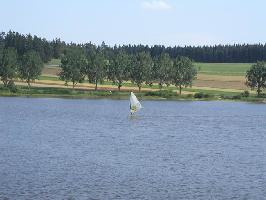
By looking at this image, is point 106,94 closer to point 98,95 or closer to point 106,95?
point 106,95

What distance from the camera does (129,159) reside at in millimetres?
61656

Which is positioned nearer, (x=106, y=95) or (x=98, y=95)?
(x=106, y=95)

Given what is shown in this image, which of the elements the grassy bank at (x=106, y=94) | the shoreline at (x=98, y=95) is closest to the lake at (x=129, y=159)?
the shoreline at (x=98, y=95)

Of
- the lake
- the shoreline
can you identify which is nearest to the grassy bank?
the shoreline

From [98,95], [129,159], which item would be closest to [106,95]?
[98,95]

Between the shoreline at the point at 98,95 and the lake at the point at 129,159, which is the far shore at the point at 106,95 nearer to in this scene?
the shoreline at the point at 98,95

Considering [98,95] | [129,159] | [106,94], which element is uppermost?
[129,159]

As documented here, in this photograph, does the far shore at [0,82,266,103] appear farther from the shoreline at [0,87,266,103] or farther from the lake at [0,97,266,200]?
the lake at [0,97,266,200]

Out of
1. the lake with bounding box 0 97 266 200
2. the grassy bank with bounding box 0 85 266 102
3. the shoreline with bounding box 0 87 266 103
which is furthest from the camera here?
the grassy bank with bounding box 0 85 266 102

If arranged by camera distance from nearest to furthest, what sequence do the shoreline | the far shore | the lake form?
1. the lake
2. the shoreline
3. the far shore

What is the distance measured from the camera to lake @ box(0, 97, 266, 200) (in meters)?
47.2

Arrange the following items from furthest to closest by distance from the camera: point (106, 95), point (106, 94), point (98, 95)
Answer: point (106, 94), point (98, 95), point (106, 95)

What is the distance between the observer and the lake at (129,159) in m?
47.2

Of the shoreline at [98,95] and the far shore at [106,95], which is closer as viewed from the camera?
the shoreline at [98,95]
